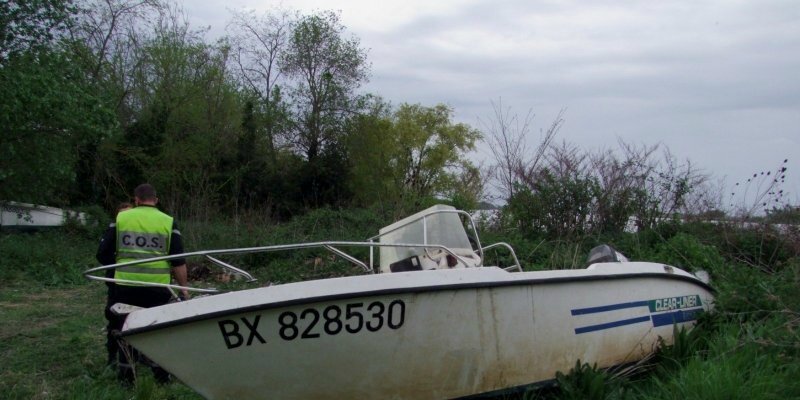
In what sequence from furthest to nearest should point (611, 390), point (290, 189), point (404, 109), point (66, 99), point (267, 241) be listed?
point (404, 109), point (290, 189), point (66, 99), point (267, 241), point (611, 390)

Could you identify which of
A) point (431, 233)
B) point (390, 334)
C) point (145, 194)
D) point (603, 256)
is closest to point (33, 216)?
point (145, 194)

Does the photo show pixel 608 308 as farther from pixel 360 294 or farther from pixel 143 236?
pixel 143 236

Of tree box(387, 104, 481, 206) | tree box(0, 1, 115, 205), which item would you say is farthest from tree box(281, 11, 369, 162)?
tree box(0, 1, 115, 205)

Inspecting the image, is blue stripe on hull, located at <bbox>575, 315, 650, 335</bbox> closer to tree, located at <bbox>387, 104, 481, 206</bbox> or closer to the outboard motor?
the outboard motor

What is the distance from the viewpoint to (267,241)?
14375 millimetres

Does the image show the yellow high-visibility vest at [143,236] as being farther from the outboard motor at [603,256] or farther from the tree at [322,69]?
the tree at [322,69]

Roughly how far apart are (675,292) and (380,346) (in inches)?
102

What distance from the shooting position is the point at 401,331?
4.23 meters

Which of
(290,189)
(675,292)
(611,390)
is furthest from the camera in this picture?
(290,189)

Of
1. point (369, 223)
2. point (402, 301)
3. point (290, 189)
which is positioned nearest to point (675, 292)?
point (402, 301)

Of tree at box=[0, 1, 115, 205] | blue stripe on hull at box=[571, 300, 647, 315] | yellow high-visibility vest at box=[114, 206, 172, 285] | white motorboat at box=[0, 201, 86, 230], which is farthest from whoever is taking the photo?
white motorboat at box=[0, 201, 86, 230]

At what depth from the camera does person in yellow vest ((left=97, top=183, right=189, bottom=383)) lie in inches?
211

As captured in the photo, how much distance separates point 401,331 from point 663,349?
226 cm

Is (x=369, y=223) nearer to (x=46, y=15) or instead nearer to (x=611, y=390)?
(x=46, y=15)
